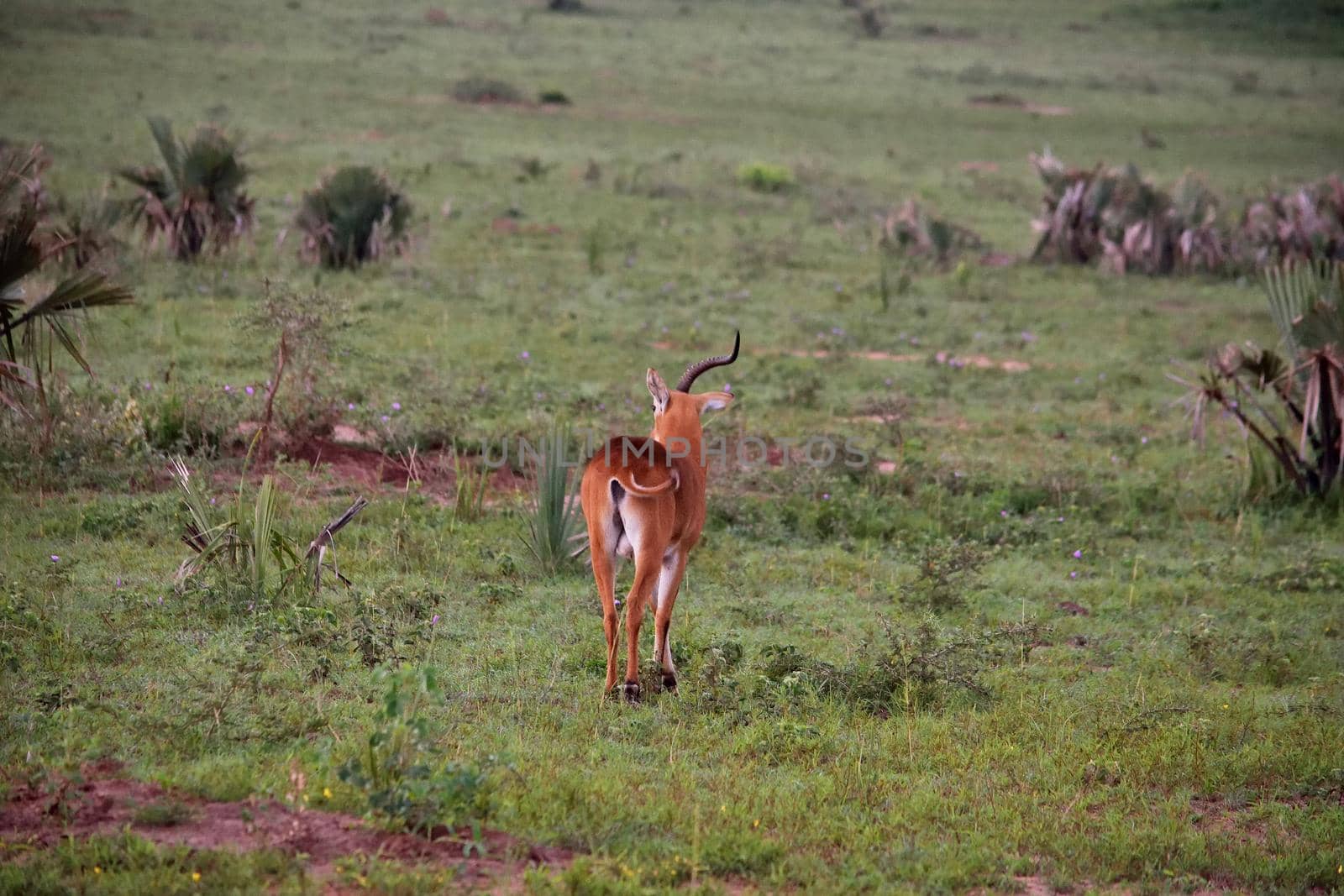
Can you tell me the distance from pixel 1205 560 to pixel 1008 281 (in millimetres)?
10227

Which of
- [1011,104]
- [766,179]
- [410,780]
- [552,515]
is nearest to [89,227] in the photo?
[552,515]

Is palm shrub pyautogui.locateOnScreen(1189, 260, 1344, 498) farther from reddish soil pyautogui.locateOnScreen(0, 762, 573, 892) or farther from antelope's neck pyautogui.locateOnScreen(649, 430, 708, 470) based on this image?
reddish soil pyautogui.locateOnScreen(0, 762, 573, 892)

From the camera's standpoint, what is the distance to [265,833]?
448 centimetres

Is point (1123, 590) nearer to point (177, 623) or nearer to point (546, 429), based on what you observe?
point (546, 429)

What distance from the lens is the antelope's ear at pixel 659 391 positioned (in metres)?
6.58

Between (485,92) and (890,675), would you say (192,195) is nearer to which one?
(890,675)

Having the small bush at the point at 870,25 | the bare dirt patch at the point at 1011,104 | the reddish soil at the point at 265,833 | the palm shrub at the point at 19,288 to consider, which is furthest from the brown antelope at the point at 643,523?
the small bush at the point at 870,25

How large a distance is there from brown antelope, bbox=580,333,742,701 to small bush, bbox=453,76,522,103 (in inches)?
1072

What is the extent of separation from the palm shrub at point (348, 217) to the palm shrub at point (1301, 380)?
938cm

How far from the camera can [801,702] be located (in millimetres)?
6367

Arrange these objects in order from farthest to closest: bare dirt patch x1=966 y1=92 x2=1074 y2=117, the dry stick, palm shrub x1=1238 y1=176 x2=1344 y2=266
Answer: bare dirt patch x1=966 y1=92 x2=1074 y2=117
palm shrub x1=1238 y1=176 x2=1344 y2=266
the dry stick

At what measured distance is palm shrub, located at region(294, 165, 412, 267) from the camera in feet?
52.3

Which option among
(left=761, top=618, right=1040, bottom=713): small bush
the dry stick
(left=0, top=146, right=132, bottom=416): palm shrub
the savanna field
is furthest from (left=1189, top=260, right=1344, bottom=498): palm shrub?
(left=0, top=146, right=132, bottom=416): palm shrub

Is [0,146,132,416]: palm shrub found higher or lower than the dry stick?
higher
